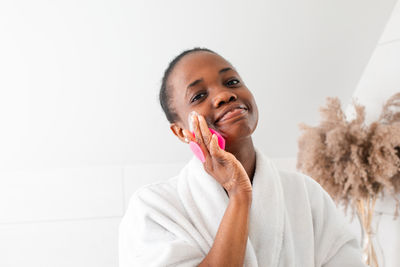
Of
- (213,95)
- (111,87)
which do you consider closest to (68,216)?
(111,87)

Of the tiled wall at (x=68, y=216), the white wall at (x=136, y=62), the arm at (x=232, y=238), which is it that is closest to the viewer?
the arm at (x=232, y=238)

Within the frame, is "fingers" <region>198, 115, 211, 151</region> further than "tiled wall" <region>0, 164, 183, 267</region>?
No

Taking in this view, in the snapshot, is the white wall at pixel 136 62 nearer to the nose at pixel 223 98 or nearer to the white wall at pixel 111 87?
the white wall at pixel 111 87

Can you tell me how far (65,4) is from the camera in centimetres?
149

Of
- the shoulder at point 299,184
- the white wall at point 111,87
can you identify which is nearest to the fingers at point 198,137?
the shoulder at point 299,184

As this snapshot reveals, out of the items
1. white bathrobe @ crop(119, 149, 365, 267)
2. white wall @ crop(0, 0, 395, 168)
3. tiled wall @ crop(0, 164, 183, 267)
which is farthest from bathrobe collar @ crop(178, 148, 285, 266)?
tiled wall @ crop(0, 164, 183, 267)

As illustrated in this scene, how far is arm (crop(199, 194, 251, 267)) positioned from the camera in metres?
0.80

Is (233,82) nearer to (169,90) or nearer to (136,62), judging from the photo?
(169,90)

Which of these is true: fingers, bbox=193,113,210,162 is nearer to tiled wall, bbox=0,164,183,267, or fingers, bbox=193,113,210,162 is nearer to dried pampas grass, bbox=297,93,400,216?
dried pampas grass, bbox=297,93,400,216

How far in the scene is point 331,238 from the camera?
984 mm

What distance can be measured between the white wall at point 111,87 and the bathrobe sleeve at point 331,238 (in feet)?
2.91

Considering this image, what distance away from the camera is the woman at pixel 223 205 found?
84cm

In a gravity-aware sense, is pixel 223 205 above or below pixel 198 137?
below

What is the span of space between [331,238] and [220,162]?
34 centimetres
